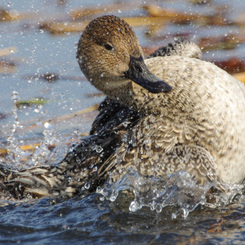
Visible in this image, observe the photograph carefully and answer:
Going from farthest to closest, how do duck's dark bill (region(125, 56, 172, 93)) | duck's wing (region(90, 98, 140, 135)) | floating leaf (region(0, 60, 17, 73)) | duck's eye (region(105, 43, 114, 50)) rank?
floating leaf (region(0, 60, 17, 73)) < duck's wing (region(90, 98, 140, 135)) < duck's eye (region(105, 43, 114, 50)) < duck's dark bill (region(125, 56, 172, 93))

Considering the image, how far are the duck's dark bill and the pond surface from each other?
796 millimetres

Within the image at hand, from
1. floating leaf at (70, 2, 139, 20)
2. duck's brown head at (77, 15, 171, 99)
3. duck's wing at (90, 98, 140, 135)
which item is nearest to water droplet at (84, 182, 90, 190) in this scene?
duck's wing at (90, 98, 140, 135)

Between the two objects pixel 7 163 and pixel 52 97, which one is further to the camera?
pixel 52 97

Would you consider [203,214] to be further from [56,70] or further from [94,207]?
[56,70]

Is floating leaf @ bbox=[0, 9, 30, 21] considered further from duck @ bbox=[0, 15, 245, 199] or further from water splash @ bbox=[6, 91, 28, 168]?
duck @ bbox=[0, 15, 245, 199]

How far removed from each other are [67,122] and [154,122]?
1996 mm

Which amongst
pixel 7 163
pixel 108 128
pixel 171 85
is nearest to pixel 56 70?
pixel 7 163

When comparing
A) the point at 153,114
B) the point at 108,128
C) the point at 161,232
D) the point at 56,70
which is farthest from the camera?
the point at 56,70

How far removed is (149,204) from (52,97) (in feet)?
9.00

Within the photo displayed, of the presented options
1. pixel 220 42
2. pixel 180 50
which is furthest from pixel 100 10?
pixel 180 50

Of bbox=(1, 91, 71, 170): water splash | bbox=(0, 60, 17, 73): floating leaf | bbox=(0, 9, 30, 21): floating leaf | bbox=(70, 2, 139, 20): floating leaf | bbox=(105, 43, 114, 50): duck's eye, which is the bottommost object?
bbox=(1, 91, 71, 170): water splash

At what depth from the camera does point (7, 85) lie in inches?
255

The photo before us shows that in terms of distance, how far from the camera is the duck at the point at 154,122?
389cm

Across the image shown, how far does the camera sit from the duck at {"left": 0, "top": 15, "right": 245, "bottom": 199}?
3.89m
